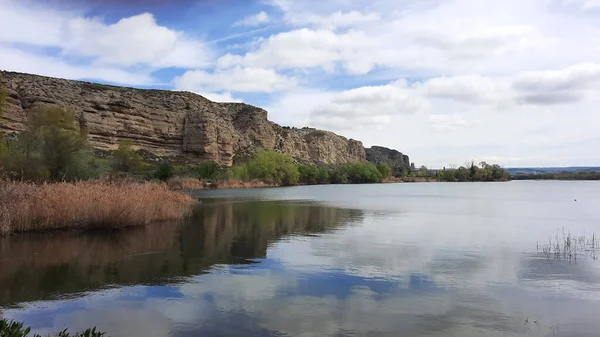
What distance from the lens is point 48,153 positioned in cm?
2931

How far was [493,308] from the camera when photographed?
28.2 ft

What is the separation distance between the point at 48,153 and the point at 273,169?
53820 mm

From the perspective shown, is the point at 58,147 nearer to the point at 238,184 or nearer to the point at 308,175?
the point at 238,184

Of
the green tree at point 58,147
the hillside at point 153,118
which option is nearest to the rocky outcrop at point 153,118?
the hillside at point 153,118

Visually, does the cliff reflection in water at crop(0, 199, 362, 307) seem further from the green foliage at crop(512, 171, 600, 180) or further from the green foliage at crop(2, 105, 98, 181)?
the green foliage at crop(512, 171, 600, 180)

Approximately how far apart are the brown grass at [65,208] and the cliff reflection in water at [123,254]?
0.61 meters

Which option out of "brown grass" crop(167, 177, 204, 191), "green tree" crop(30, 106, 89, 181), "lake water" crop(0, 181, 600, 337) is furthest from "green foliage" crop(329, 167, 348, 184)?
"lake water" crop(0, 181, 600, 337)

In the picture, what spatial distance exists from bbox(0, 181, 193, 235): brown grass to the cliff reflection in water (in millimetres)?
606

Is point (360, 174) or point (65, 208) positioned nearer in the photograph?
point (65, 208)

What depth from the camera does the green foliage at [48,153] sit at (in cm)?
2773

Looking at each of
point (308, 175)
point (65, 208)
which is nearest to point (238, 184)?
point (308, 175)

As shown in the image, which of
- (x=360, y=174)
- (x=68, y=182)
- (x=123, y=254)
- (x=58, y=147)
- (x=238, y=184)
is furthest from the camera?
(x=360, y=174)

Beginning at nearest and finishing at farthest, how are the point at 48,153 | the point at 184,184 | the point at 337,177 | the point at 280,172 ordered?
the point at 48,153
the point at 184,184
the point at 280,172
the point at 337,177

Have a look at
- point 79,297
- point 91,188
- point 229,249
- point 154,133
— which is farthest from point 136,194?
point 154,133
